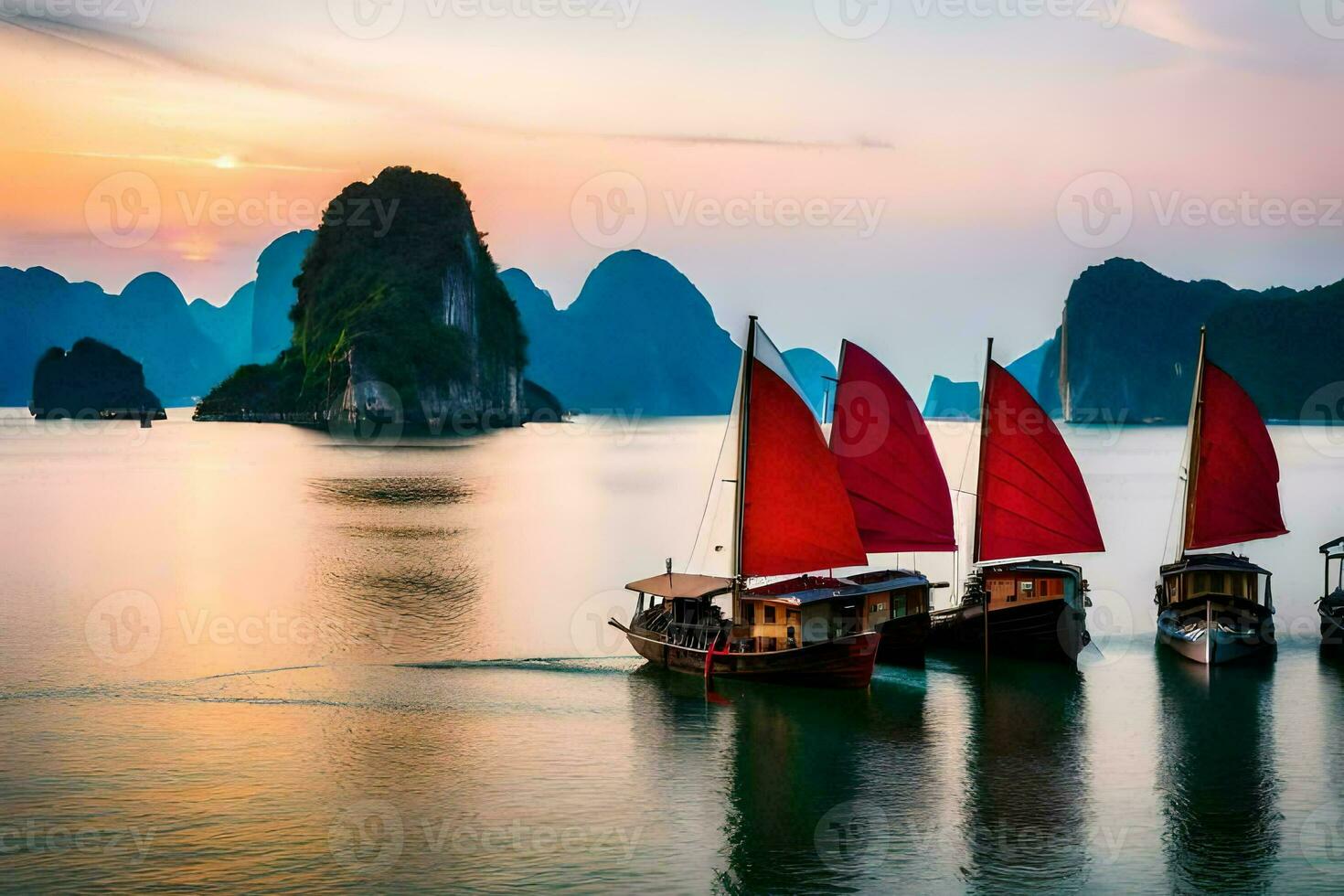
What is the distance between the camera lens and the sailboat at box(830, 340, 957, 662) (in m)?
41.5

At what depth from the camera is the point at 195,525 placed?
268ft

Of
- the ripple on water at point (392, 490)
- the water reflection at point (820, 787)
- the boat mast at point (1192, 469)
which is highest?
the boat mast at point (1192, 469)

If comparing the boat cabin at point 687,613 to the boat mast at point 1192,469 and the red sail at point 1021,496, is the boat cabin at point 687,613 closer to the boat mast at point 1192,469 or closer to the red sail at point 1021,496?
the red sail at point 1021,496

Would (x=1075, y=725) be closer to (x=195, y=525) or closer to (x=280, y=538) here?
(x=280, y=538)

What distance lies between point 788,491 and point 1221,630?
13.4 m

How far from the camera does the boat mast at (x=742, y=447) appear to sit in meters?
36.6

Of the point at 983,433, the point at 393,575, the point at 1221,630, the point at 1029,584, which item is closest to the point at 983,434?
the point at 983,433

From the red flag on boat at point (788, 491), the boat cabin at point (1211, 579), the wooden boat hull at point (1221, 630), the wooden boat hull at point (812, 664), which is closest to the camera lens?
the wooden boat hull at point (812, 664)

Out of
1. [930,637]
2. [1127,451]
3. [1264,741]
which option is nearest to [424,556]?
[930,637]

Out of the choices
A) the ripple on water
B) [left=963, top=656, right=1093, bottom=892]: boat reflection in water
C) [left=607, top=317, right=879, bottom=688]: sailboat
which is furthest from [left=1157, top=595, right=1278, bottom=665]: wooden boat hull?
the ripple on water

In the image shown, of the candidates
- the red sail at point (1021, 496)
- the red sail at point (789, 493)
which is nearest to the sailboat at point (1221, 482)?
the red sail at point (1021, 496)

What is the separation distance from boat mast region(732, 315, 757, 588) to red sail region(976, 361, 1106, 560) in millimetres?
8135

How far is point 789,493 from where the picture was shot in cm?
3691

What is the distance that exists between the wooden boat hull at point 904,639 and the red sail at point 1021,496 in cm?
344
